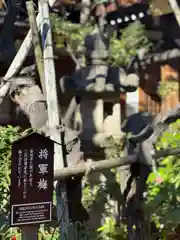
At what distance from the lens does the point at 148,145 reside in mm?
4242

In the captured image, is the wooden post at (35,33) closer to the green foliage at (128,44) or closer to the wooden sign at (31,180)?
the wooden sign at (31,180)

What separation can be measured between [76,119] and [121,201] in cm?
265

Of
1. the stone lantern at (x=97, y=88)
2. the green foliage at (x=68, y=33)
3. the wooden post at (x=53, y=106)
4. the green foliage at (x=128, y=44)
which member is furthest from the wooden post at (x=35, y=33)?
the green foliage at (x=128, y=44)

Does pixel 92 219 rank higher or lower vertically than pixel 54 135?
lower

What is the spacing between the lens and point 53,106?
4023 millimetres

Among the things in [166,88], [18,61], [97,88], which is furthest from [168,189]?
[166,88]

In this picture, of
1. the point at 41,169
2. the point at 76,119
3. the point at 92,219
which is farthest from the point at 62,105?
the point at 41,169

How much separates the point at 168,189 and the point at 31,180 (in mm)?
1674

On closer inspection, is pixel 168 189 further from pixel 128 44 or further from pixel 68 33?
pixel 128 44

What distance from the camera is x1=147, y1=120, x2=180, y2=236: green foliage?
4105mm

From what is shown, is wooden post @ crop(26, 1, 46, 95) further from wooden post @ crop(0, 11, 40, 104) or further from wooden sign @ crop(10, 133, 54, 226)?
wooden sign @ crop(10, 133, 54, 226)

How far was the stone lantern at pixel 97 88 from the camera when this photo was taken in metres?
6.22

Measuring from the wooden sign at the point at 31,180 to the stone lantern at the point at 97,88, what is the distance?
3156 mm

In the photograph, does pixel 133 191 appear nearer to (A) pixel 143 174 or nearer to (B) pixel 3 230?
(A) pixel 143 174
